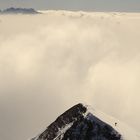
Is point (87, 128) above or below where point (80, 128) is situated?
below

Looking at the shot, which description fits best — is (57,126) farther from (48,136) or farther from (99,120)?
(99,120)

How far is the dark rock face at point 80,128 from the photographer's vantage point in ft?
395

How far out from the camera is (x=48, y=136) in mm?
130750

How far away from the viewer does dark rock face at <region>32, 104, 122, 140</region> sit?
120m

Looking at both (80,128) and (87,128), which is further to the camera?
(80,128)

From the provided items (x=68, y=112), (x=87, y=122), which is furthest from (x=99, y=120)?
(x=68, y=112)

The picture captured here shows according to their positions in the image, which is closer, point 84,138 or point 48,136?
point 84,138

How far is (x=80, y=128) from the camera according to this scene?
124m

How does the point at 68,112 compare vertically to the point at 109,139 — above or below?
above

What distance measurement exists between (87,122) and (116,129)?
25.4 feet

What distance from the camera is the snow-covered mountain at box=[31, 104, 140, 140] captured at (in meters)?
120

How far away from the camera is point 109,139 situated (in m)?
118

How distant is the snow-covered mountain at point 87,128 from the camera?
12019 cm

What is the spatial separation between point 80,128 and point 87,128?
1879mm
